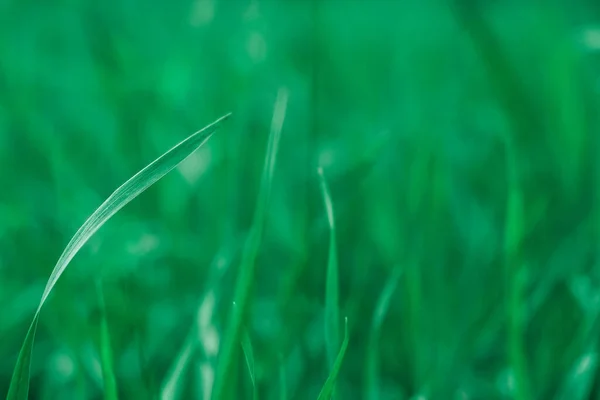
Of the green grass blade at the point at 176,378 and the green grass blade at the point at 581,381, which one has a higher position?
the green grass blade at the point at 176,378

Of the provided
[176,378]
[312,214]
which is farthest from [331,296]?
[312,214]

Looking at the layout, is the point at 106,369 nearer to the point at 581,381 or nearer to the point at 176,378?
the point at 176,378

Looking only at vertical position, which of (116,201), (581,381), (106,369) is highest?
(116,201)

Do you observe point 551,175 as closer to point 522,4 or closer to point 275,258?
point 275,258

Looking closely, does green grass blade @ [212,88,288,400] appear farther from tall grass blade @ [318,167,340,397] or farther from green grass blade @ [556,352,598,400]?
green grass blade @ [556,352,598,400]

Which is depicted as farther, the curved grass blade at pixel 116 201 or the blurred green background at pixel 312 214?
the blurred green background at pixel 312 214

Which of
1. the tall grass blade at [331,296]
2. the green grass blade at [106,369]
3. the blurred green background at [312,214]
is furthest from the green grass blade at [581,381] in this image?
the green grass blade at [106,369]

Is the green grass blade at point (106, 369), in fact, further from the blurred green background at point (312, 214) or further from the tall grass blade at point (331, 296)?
the tall grass blade at point (331, 296)
